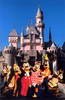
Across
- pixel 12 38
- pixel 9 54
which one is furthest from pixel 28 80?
pixel 12 38

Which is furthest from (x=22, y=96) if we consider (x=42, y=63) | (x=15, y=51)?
(x=15, y=51)

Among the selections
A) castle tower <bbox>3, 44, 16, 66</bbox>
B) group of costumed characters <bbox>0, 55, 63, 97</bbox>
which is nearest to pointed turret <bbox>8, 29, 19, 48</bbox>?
castle tower <bbox>3, 44, 16, 66</bbox>

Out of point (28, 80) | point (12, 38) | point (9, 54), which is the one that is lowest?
point (28, 80)

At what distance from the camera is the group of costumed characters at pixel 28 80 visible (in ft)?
13.0

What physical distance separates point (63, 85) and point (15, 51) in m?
1.30

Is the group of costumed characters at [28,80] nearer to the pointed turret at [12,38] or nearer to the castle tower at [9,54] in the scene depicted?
the castle tower at [9,54]

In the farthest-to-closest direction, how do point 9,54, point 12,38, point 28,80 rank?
1. point 12,38
2. point 9,54
3. point 28,80

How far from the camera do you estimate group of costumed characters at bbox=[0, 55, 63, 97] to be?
3.97 m

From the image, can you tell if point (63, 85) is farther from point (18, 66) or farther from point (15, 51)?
point (15, 51)

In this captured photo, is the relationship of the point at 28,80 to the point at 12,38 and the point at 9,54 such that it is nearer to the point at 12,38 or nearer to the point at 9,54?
the point at 9,54

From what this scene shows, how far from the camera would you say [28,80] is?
4051 mm

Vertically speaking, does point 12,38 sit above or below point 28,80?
above

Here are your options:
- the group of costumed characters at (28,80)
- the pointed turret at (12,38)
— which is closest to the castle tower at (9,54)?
the pointed turret at (12,38)

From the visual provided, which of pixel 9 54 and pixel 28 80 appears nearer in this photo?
pixel 28 80
